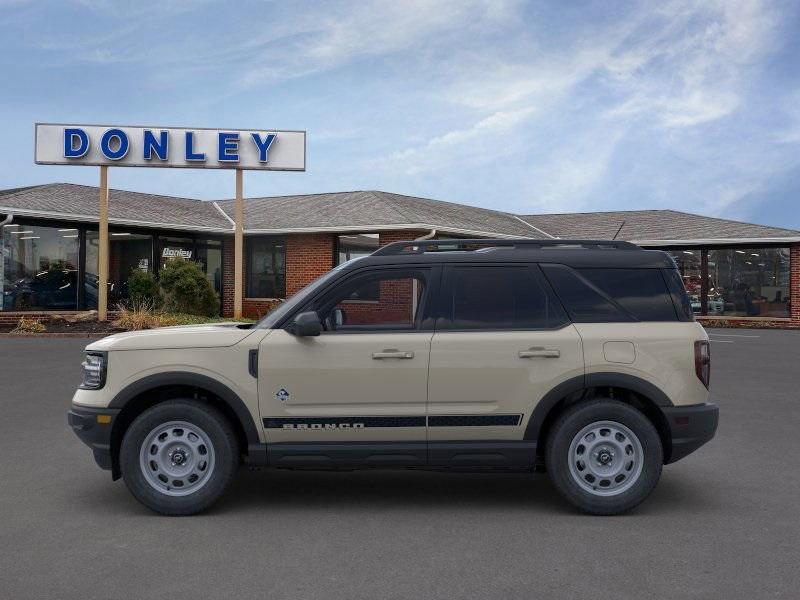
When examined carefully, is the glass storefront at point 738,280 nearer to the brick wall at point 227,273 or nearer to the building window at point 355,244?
the building window at point 355,244

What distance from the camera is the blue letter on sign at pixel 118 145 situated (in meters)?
25.3

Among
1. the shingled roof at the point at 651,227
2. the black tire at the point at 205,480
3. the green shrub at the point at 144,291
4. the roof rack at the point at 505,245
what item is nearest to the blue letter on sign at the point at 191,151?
the green shrub at the point at 144,291

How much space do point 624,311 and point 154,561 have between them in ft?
11.7

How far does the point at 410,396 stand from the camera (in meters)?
5.88

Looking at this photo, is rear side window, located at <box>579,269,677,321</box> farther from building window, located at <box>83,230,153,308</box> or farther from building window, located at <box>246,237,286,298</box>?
building window, located at <box>246,237,286,298</box>

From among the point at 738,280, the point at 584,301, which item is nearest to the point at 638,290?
the point at 584,301

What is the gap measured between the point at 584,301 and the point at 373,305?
60.0 inches

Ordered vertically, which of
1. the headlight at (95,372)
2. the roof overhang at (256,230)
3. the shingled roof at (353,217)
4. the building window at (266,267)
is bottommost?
the headlight at (95,372)

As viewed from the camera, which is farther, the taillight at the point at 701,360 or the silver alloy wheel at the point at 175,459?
the taillight at the point at 701,360

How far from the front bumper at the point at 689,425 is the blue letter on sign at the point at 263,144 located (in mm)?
21620

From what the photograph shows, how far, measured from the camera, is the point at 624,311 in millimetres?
6098

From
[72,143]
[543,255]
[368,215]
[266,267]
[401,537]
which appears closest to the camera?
[401,537]

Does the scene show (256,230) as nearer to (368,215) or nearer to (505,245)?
(368,215)

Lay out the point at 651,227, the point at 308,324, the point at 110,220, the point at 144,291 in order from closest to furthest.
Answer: the point at 308,324, the point at 144,291, the point at 110,220, the point at 651,227
